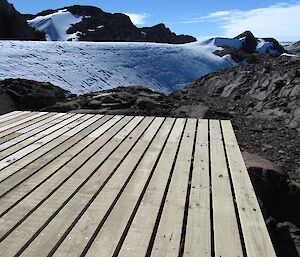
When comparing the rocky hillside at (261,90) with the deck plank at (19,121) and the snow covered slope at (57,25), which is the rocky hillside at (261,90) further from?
the snow covered slope at (57,25)

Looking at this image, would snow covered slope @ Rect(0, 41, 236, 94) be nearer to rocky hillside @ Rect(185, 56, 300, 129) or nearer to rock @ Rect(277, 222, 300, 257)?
rocky hillside @ Rect(185, 56, 300, 129)

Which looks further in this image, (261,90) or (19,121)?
(261,90)

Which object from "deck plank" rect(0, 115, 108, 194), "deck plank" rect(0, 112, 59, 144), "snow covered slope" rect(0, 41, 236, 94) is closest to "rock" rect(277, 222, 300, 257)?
"deck plank" rect(0, 115, 108, 194)

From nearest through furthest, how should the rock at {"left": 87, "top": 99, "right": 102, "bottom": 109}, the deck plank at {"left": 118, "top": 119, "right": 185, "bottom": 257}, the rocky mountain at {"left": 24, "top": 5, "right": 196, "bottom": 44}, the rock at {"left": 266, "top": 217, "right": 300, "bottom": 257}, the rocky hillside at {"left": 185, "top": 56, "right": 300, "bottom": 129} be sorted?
the deck plank at {"left": 118, "top": 119, "right": 185, "bottom": 257} → the rock at {"left": 266, "top": 217, "right": 300, "bottom": 257} → the rock at {"left": 87, "top": 99, "right": 102, "bottom": 109} → the rocky hillside at {"left": 185, "top": 56, "right": 300, "bottom": 129} → the rocky mountain at {"left": 24, "top": 5, "right": 196, "bottom": 44}

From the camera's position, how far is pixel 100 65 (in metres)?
24.2

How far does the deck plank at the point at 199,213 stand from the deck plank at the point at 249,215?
0.88ft

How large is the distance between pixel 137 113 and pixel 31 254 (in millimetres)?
7916

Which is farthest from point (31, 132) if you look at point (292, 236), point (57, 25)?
point (57, 25)

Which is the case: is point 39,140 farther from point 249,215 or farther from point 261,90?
point 261,90

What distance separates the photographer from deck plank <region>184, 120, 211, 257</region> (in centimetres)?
256

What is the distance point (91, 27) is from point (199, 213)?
330 ft

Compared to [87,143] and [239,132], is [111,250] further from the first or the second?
[239,132]

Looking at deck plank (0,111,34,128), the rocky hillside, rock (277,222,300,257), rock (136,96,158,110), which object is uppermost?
deck plank (0,111,34,128)

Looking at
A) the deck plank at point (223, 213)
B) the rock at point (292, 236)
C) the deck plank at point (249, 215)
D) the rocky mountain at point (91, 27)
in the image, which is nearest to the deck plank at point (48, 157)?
the deck plank at point (223, 213)
